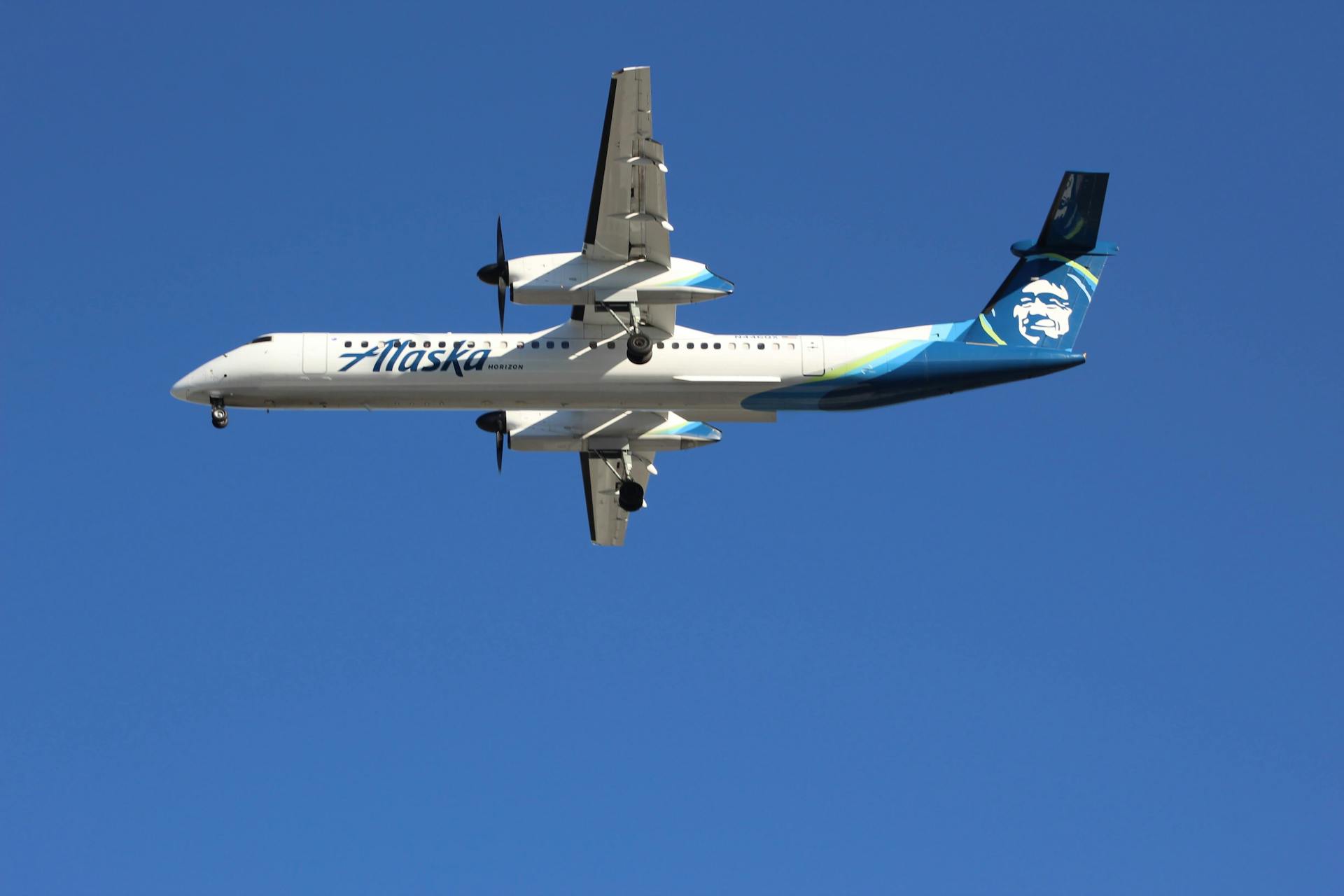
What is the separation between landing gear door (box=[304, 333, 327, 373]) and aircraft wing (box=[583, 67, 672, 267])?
15.6 ft

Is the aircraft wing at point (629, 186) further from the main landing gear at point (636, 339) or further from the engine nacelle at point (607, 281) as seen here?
the main landing gear at point (636, 339)

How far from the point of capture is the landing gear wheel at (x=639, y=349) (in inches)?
1168

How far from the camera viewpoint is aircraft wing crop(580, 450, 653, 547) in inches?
1334

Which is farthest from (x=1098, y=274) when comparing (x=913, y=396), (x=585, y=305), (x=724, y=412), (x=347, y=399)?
(x=347, y=399)

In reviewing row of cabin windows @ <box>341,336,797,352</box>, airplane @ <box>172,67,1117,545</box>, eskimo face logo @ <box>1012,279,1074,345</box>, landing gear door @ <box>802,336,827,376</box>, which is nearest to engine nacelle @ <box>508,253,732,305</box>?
airplane @ <box>172,67,1117,545</box>

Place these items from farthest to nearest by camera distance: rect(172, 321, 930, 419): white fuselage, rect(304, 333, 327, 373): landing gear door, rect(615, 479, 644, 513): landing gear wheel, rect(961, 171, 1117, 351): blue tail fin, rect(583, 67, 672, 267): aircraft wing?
1. rect(615, 479, 644, 513): landing gear wheel
2. rect(961, 171, 1117, 351): blue tail fin
3. rect(304, 333, 327, 373): landing gear door
4. rect(172, 321, 930, 419): white fuselage
5. rect(583, 67, 672, 267): aircraft wing

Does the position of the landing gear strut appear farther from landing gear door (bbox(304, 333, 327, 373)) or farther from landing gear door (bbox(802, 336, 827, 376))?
landing gear door (bbox(802, 336, 827, 376))

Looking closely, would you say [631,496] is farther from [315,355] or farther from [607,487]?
[315,355]

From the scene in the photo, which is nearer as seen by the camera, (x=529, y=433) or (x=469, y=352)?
(x=469, y=352)

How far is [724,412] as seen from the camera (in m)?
30.7

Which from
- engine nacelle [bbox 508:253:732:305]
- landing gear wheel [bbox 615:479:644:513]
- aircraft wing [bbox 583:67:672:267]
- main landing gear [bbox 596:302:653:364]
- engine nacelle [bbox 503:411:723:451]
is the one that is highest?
aircraft wing [bbox 583:67:672:267]

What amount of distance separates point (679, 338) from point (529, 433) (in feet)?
13.7

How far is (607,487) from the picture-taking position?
3506 centimetres

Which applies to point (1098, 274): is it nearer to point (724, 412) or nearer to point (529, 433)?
point (724, 412)
